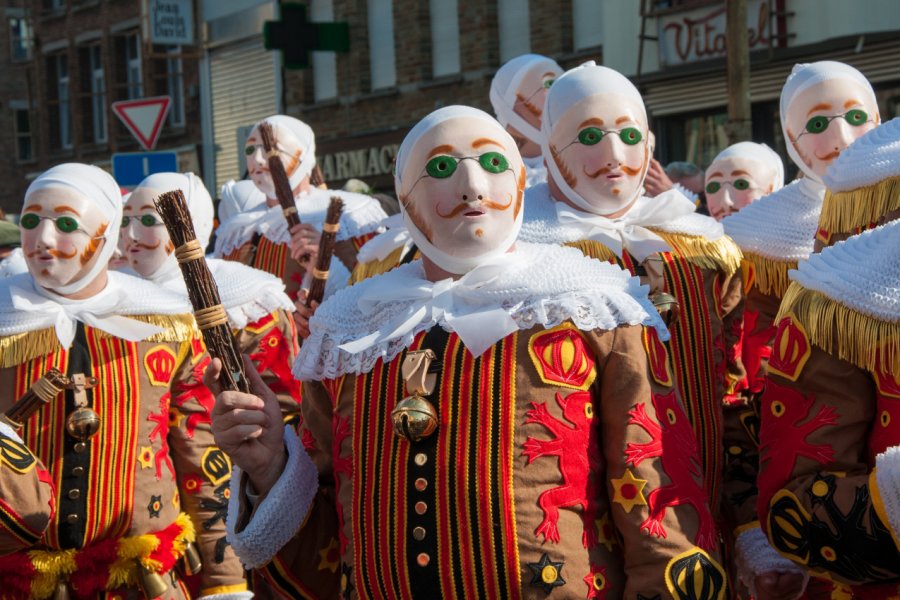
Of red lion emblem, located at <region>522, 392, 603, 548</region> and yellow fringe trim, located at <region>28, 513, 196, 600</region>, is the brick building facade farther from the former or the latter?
red lion emblem, located at <region>522, 392, 603, 548</region>

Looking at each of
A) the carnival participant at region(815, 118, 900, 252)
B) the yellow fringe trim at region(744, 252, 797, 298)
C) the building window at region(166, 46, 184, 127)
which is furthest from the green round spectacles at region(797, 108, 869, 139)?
the building window at region(166, 46, 184, 127)

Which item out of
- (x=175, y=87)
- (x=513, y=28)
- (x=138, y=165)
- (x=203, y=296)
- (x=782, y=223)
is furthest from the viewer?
(x=175, y=87)

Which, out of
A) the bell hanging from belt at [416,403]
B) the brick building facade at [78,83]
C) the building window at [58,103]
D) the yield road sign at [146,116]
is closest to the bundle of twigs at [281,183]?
the bell hanging from belt at [416,403]

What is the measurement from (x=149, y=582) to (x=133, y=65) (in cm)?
2726

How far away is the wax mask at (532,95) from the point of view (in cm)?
643

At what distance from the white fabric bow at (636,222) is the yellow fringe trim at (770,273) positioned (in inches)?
11.4

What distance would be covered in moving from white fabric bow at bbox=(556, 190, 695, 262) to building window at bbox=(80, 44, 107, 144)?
94.0 ft

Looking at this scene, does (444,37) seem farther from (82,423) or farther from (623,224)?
(82,423)

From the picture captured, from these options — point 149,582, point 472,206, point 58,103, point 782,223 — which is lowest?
point 149,582

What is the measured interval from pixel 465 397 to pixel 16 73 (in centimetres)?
3527

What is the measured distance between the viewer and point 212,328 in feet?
10.5

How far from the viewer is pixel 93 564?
4664mm

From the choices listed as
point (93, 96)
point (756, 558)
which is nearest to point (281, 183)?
point (756, 558)

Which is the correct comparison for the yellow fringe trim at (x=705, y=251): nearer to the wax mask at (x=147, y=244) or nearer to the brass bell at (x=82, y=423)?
the brass bell at (x=82, y=423)
